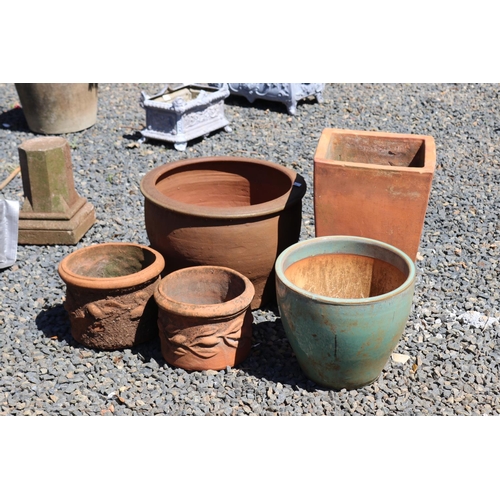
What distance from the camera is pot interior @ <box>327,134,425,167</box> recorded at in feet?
14.5

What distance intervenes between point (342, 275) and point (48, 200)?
99.9 inches

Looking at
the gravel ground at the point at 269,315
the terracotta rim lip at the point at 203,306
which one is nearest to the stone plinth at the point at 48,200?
the gravel ground at the point at 269,315

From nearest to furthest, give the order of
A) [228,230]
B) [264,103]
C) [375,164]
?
1. [228,230]
2. [375,164]
3. [264,103]

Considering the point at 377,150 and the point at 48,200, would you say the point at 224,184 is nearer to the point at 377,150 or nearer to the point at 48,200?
the point at 377,150

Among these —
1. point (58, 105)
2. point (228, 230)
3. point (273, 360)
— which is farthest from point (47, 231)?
point (58, 105)

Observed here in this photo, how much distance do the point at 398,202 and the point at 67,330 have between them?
2.17 metres

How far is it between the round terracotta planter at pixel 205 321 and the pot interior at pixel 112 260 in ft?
0.97

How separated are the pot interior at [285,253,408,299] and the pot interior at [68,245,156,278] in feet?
3.11

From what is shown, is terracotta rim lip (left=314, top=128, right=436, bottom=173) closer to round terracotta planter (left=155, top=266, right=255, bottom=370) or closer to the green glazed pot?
the green glazed pot

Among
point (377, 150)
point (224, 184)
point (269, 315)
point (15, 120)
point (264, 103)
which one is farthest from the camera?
point (264, 103)

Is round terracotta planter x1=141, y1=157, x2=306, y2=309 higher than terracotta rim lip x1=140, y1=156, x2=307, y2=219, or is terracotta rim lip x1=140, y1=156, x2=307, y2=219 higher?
terracotta rim lip x1=140, y1=156, x2=307, y2=219

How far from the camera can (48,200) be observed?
523cm

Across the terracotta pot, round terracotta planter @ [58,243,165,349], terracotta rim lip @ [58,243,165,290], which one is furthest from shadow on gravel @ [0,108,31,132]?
terracotta rim lip @ [58,243,165,290]

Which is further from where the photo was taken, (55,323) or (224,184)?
A: (224,184)
